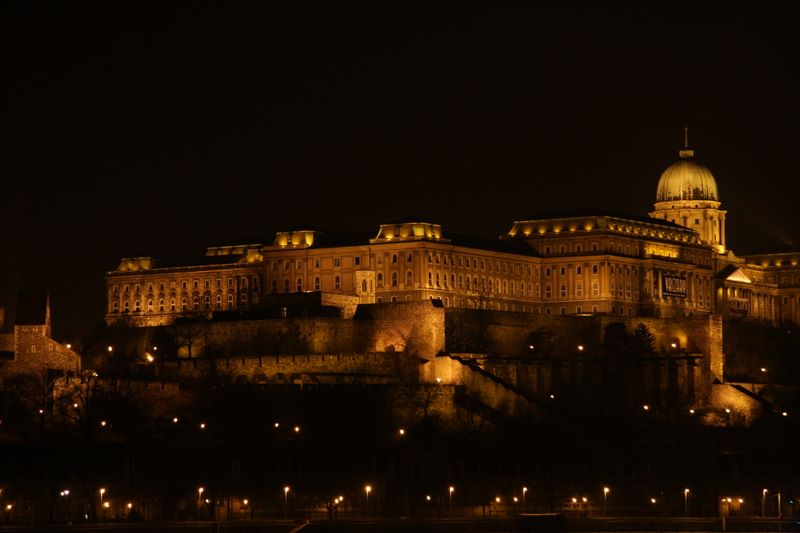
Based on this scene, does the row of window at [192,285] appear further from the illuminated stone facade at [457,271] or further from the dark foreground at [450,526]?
the dark foreground at [450,526]

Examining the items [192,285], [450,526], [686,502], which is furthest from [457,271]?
[450,526]

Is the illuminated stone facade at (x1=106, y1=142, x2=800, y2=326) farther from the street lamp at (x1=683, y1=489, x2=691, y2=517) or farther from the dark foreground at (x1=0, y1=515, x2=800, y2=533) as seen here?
the dark foreground at (x1=0, y1=515, x2=800, y2=533)

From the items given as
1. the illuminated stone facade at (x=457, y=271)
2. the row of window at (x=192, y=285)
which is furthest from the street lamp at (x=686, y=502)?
the row of window at (x=192, y=285)

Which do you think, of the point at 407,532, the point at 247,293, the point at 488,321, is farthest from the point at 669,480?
the point at 247,293

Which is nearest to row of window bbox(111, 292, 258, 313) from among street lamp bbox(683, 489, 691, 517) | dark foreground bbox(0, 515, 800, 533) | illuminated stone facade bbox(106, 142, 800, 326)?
illuminated stone facade bbox(106, 142, 800, 326)

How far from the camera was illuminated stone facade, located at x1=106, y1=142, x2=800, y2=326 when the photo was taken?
172625 millimetres

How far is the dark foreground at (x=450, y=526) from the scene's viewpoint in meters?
91.9

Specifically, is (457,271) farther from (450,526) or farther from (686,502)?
(450,526)

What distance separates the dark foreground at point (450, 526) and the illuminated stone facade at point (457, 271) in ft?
236

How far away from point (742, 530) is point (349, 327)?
1967 inches

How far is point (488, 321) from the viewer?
148000 mm

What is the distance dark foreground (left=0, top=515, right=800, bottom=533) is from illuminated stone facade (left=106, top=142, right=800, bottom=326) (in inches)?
2827

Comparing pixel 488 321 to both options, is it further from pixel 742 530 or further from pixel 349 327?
pixel 742 530

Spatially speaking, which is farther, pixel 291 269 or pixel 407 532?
pixel 291 269
